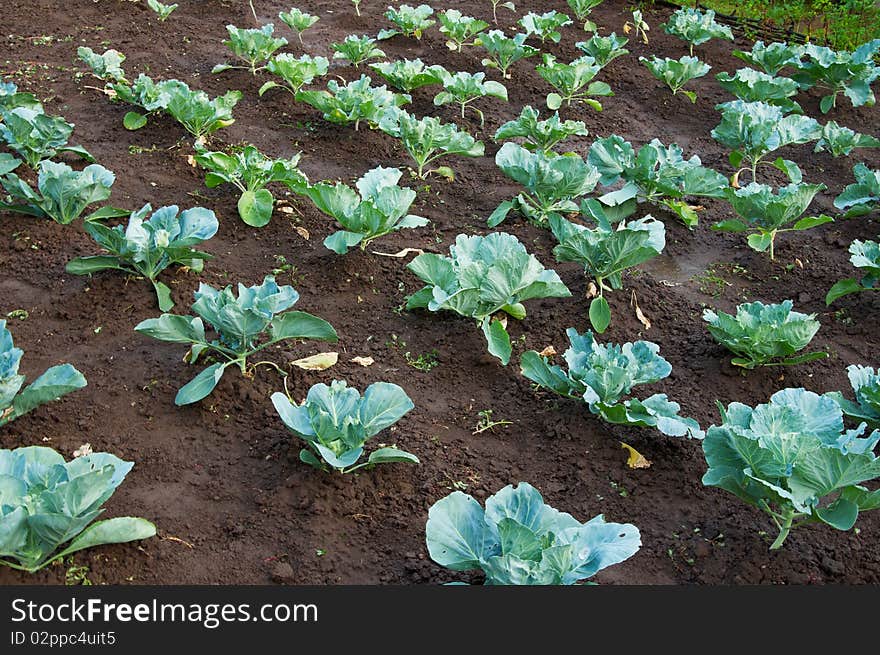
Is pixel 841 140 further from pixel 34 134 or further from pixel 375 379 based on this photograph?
pixel 34 134

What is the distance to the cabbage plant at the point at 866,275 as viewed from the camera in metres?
4.41

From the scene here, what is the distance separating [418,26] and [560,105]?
1.64 m

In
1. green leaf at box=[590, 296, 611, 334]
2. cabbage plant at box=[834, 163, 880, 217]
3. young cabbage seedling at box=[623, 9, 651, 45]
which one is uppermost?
cabbage plant at box=[834, 163, 880, 217]

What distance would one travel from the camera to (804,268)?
4984 millimetres

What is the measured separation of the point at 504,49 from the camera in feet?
22.9

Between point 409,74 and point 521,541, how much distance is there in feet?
14.8

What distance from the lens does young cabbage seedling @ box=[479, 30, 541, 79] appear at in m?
6.94

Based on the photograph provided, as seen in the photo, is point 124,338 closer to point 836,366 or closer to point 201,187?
point 201,187

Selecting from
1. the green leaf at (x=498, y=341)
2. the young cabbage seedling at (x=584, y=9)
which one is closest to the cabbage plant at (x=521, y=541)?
the green leaf at (x=498, y=341)

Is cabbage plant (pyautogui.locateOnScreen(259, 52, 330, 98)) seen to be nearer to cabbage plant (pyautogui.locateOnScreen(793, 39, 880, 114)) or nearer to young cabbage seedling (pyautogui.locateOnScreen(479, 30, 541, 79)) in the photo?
young cabbage seedling (pyautogui.locateOnScreen(479, 30, 541, 79))

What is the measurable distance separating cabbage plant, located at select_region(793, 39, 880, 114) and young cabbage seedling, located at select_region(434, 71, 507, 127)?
2400 millimetres

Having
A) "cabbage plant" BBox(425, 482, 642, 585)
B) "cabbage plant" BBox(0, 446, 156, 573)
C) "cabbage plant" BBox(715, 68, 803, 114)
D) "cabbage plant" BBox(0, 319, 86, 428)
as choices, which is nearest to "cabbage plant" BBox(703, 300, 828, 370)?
"cabbage plant" BBox(425, 482, 642, 585)

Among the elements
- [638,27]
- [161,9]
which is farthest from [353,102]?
[638,27]

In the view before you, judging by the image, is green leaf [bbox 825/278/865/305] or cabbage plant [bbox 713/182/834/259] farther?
cabbage plant [bbox 713/182/834/259]
